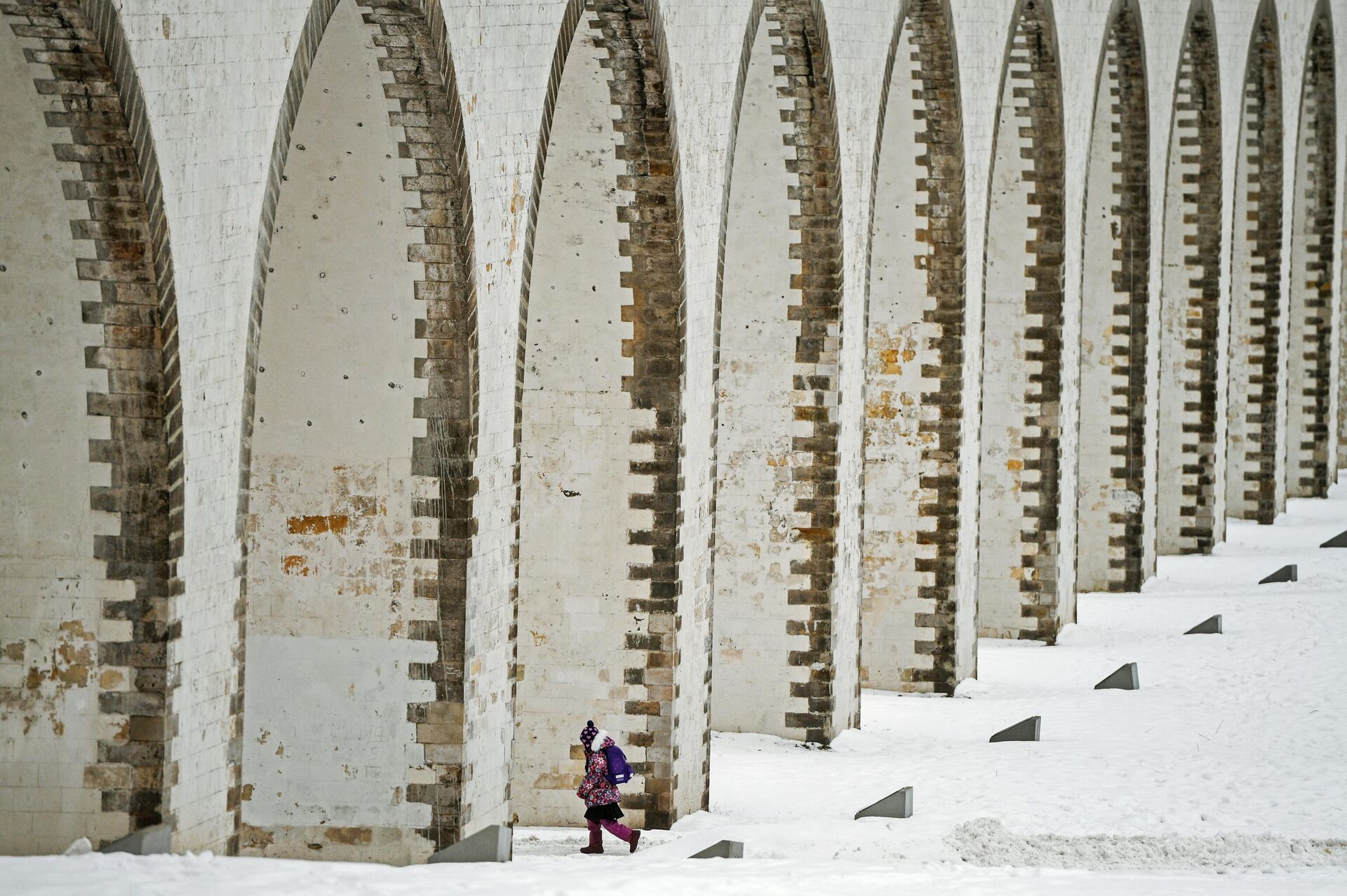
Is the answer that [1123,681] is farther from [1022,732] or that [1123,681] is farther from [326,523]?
[326,523]

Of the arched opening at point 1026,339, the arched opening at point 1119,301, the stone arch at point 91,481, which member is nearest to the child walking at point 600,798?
the stone arch at point 91,481

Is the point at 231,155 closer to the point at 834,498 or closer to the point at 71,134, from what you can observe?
the point at 71,134

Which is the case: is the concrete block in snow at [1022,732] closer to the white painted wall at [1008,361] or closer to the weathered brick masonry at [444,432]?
the white painted wall at [1008,361]

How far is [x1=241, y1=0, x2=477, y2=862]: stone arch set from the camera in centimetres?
916

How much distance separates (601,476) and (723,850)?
2.48 metres

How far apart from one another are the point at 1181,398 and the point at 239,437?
19.2 meters

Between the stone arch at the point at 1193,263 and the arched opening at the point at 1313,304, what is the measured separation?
6.88 meters

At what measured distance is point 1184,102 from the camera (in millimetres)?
24938

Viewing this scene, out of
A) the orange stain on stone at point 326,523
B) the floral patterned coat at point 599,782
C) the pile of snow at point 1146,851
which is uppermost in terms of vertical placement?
the orange stain on stone at point 326,523

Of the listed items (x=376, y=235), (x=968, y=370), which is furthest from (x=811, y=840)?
Result: (x=968, y=370)

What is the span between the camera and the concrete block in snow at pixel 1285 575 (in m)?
21.6

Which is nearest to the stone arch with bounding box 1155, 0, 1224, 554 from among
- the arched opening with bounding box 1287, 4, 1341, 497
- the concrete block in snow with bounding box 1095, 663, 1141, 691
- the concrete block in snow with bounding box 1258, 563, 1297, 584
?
the concrete block in snow with bounding box 1258, 563, 1297, 584

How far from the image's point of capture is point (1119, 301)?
21.9 m

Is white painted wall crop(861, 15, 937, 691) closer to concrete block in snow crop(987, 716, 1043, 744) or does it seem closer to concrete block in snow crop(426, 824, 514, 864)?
concrete block in snow crop(987, 716, 1043, 744)
